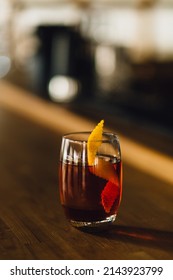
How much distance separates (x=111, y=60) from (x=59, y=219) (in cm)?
441

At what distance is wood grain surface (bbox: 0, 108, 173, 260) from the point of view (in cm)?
67

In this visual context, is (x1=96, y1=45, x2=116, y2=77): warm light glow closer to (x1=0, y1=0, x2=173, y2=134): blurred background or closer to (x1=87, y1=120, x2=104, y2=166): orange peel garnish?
(x1=0, y1=0, x2=173, y2=134): blurred background

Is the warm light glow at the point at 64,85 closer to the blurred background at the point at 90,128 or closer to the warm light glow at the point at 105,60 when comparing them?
the blurred background at the point at 90,128

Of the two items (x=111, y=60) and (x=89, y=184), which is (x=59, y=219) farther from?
(x=111, y=60)

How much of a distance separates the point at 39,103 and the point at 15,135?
2.71ft

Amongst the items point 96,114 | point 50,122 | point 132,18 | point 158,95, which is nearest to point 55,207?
point 50,122

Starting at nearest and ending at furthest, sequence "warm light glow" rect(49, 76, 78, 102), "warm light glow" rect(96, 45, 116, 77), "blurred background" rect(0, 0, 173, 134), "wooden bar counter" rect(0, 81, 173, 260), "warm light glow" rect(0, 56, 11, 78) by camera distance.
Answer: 1. "wooden bar counter" rect(0, 81, 173, 260)
2. "blurred background" rect(0, 0, 173, 134)
3. "warm light glow" rect(49, 76, 78, 102)
4. "warm light glow" rect(96, 45, 116, 77)
5. "warm light glow" rect(0, 56, 11, 78)

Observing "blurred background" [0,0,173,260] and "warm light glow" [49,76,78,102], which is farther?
"warm light glow" [49,76,78,102]

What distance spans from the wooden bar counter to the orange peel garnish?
0.33 ft

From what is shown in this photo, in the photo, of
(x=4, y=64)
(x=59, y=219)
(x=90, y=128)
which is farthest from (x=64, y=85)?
(x=59, y=219)

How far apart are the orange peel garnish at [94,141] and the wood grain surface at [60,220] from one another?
0.10 meters

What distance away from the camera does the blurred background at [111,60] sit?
422 cm

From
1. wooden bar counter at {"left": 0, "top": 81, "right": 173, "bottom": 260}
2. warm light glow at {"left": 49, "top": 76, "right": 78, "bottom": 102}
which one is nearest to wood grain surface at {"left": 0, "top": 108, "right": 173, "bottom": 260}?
wooden bar counter at {"left": 0, "top": 81, "right": 173, "bottom": 260}

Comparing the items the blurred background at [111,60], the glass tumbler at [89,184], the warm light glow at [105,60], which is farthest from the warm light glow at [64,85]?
the glass tumbler at [89,184]
